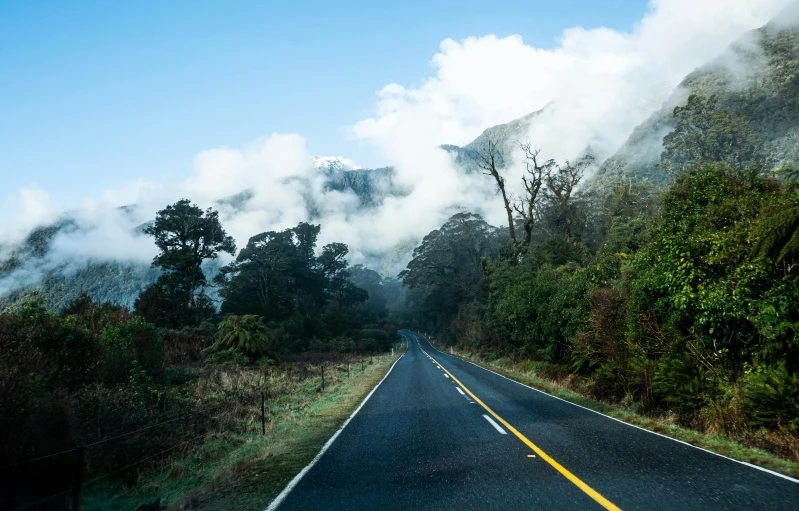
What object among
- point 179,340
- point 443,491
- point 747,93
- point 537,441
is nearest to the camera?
point 443,491

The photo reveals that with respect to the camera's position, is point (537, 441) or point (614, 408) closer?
point (537, 441)

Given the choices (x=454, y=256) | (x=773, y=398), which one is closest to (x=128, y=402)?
(x=773, y=398)

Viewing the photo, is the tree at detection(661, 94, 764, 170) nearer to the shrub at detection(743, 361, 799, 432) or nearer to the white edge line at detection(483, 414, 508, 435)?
the shrub at detection(743, 361, 799, 432)

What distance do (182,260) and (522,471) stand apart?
4228 cm

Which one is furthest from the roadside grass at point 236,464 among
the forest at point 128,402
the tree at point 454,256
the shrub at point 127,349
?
the tree at point 454,256

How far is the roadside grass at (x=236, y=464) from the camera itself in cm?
595

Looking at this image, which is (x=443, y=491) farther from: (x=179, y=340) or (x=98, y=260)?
(x=98, y=260)

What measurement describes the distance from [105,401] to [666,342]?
14089 mm

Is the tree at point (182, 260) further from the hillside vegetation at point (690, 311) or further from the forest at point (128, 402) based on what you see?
the hillside vegetation at point (690, 311)

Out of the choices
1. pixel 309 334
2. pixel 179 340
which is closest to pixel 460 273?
pixel 309 334

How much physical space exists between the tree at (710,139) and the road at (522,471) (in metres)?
43.9

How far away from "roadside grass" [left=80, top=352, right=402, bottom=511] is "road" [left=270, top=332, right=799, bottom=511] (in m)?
0.49

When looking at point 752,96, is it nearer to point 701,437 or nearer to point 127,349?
point 701,437

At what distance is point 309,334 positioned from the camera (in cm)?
5716
